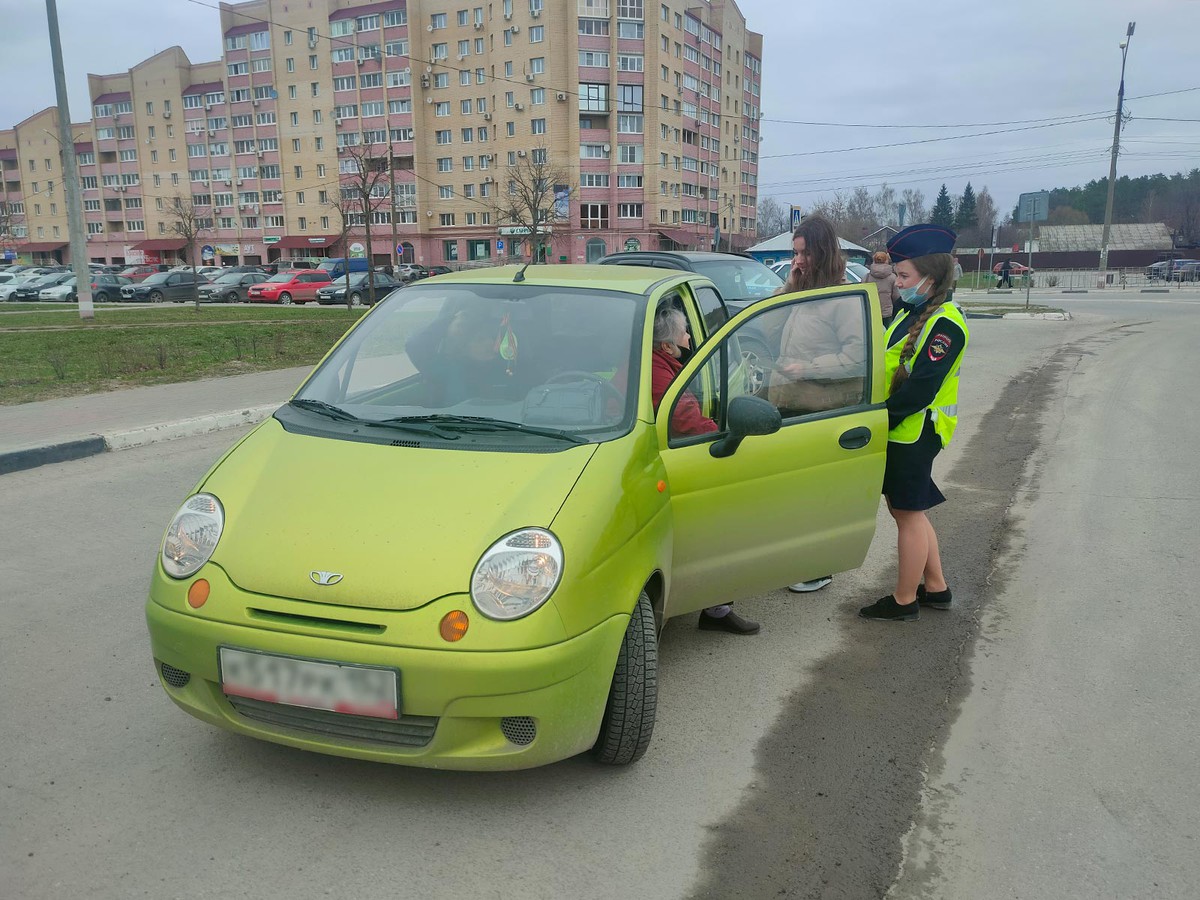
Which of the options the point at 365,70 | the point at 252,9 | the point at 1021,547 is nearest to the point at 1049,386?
the point at 1021,547

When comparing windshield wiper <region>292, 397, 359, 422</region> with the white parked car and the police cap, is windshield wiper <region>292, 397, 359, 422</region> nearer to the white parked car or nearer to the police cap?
the police cap

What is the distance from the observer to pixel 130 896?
2490 mm

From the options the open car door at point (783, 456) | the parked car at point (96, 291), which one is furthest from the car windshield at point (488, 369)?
the parked car at point (96, 291)

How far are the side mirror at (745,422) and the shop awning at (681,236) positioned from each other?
259 ft

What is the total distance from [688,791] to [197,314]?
96.5 feet

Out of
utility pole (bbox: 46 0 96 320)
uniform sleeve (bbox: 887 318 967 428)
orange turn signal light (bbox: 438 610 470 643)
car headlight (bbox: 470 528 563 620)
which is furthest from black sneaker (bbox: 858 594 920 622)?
utility pole (bbox: 46 0 96 320)

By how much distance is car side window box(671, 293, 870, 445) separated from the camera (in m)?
3.89

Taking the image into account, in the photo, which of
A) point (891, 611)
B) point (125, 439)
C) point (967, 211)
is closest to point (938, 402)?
point (891, 611)

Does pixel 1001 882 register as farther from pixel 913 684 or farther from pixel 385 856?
pixel 385 856

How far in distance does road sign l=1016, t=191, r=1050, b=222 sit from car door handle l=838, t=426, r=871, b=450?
23.8 m

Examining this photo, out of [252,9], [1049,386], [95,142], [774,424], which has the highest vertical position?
[252,9]

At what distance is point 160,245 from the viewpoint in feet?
317

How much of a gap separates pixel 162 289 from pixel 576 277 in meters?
43.4

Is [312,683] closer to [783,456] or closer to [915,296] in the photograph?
[783,456]
